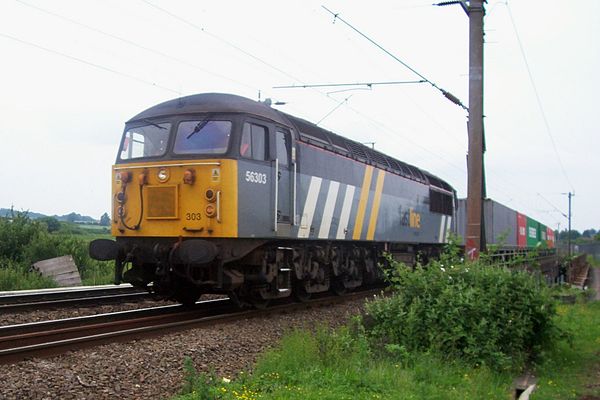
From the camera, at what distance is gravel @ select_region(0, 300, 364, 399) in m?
5.77

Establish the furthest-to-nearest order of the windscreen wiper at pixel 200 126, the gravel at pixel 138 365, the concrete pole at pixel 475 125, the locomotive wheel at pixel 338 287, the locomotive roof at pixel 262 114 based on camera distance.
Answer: the locomotive wheel at pixel 338 287, the concrete pole at pixel 475 125, the locomotive roof at pixel 262 114, the windscreen wiper at pixel 200 126, the gravel at pixel 138 365

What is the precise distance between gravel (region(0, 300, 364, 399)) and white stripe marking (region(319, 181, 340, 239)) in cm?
355

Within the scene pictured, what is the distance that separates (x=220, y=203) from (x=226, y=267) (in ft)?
3.98

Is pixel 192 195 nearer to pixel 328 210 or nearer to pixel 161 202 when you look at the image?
pixel 161 202

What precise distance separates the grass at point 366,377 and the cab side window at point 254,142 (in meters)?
3.52

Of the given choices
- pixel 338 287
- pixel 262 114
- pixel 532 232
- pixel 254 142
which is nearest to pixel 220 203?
pixel 254 142

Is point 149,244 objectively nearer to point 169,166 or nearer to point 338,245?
point 169,166

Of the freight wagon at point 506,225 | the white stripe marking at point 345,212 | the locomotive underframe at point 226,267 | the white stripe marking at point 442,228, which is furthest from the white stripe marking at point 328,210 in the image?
the freight wagon at point 506,225

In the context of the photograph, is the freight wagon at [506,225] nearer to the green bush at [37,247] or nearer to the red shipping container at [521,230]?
the red shipping container at [521,230]

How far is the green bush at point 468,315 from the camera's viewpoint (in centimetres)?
755

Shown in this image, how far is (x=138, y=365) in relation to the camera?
21.9 ft

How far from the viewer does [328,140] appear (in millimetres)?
13562

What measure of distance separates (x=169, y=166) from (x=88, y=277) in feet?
30.2

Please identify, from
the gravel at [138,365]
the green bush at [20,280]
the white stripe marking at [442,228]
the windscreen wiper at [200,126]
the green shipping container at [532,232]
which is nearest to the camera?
the gravel at [138,365]
